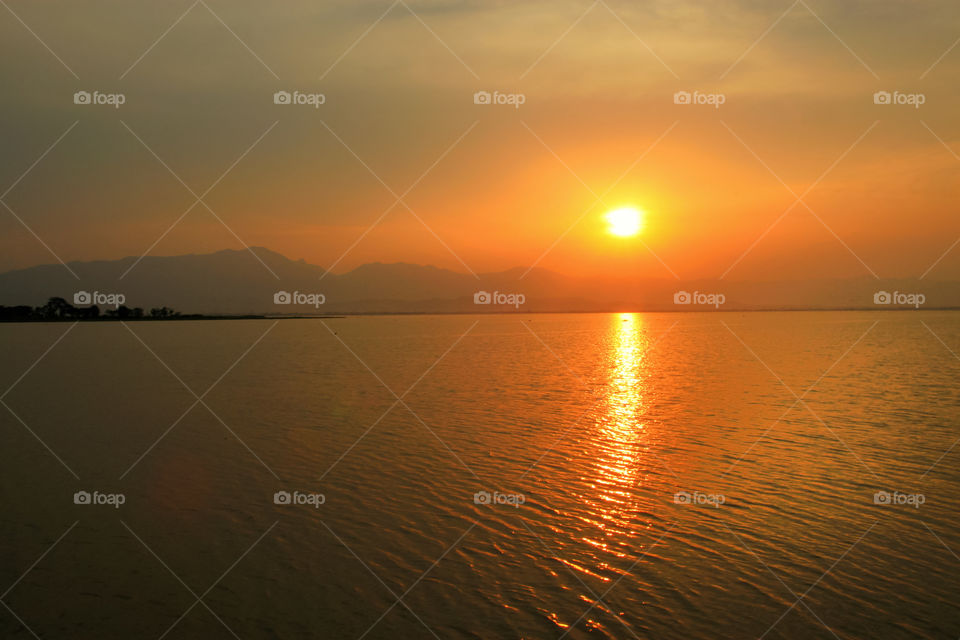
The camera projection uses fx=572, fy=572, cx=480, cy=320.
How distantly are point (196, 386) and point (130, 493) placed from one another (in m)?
20.0

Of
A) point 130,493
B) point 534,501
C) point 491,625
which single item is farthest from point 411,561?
point 130,493

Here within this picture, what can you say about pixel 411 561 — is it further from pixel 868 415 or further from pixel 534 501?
pixel 868 415

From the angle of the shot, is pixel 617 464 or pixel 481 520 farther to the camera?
pixel 617 464

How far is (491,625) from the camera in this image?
26.1ft

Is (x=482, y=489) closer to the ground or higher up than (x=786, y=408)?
closer to the ground

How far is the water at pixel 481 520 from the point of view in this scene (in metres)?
8.27

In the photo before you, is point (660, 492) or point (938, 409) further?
point (938, 409)

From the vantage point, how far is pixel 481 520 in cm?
1181

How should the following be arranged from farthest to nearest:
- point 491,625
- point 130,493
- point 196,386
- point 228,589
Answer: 1. point 196,386
2. point 130,493
3. point 228,589
4. point 491,625

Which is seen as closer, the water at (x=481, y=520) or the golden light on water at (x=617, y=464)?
the water at (x=481, y=520)

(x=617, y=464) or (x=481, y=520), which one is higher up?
(x=617, y=464)

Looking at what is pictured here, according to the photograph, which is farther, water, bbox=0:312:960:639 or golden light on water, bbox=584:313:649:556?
→ golden light on water, bbox=584:313:649:556

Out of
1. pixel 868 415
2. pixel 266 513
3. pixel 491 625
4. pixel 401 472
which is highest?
pixel 868 415

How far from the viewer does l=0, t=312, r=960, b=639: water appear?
325 inches
